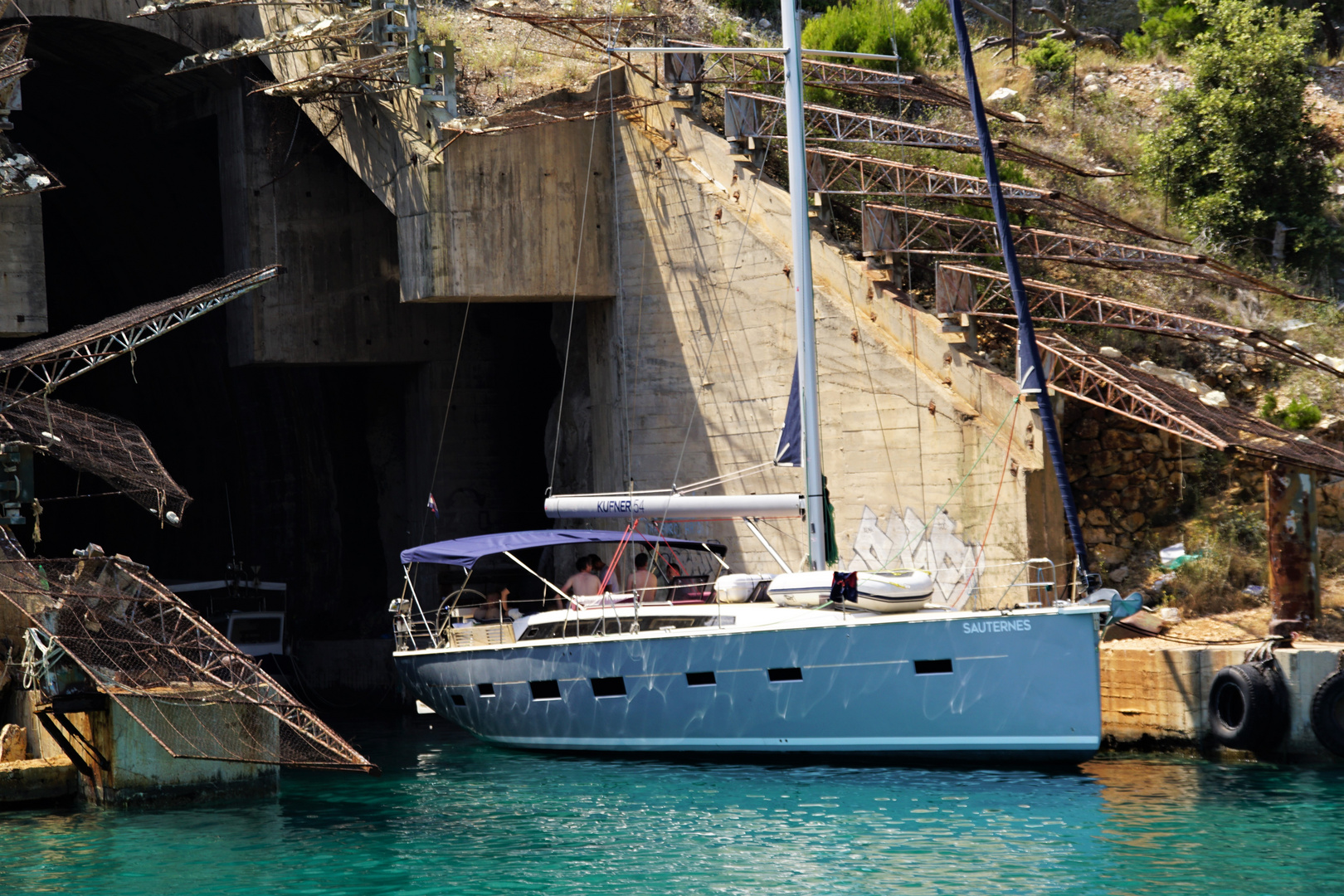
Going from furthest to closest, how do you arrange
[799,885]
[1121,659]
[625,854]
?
1. [1121,659]
2. [625,854]
3. [799,885]

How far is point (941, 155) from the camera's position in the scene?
31078 millimetres

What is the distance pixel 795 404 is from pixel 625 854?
794 centimetres

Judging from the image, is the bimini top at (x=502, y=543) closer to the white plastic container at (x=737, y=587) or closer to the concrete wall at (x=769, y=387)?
the white plastic container at (x=737, y=587)

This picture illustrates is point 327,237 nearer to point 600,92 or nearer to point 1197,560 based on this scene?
point 600,92

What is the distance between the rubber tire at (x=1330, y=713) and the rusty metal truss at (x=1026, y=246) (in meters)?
7.25

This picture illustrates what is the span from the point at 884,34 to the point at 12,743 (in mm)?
26691

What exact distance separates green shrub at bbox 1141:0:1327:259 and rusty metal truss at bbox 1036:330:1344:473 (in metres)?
7.08

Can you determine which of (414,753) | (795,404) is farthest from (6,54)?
(795,404)

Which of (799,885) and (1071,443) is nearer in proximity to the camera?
(799,885)

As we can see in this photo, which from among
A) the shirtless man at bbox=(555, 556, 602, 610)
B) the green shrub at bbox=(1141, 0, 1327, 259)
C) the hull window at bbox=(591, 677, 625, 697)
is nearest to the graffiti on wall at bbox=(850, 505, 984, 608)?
the shirtless man at bbox=(555, 556, 602, 610)

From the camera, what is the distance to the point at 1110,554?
2472cm

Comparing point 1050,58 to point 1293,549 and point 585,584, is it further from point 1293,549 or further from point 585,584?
point 585,584

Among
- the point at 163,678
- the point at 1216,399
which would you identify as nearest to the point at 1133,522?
the point at 1216,399

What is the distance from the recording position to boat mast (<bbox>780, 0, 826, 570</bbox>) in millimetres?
21312
